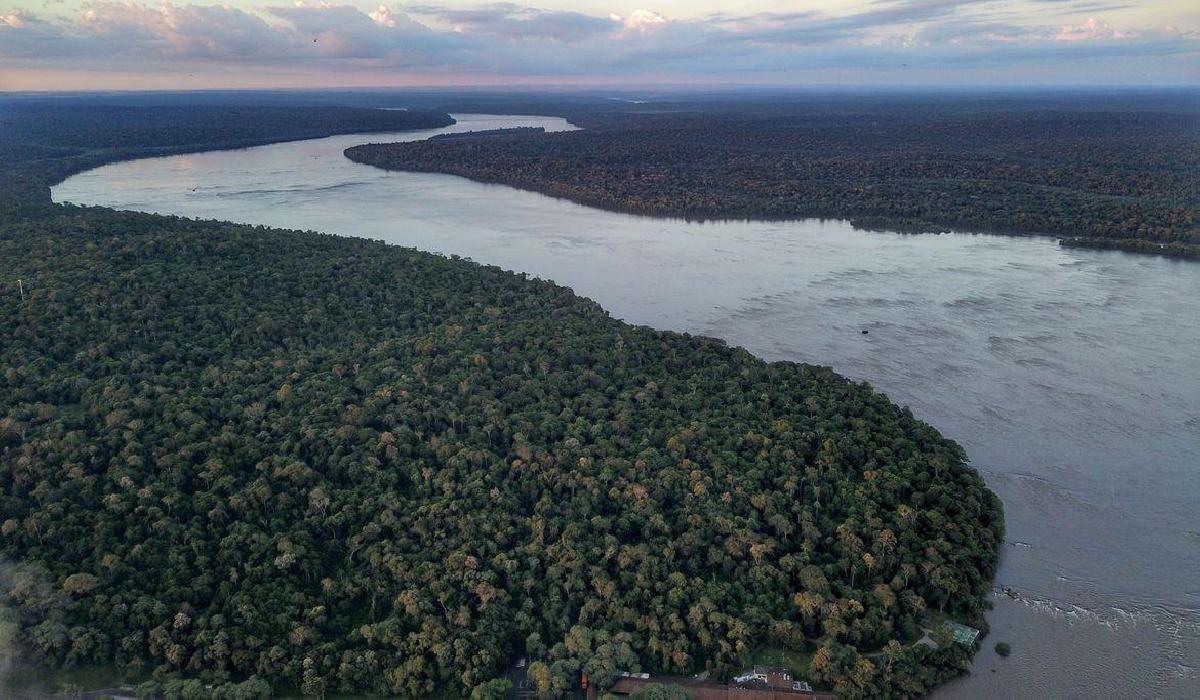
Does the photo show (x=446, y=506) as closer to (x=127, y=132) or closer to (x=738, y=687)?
(x=738, y=687)

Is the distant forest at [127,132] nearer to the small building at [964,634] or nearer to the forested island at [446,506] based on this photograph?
the forested island at [446,506]

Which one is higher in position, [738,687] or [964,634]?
[964,634]

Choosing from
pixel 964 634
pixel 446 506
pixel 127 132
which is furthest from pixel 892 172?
pixel 127 132

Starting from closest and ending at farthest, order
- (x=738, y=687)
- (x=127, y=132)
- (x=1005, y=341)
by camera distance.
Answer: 1. (x=738, y=687)
2. (x=1005, y=341)
3. (x=127, y=132)

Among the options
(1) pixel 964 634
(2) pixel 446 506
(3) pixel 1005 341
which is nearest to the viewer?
(1) pixel 964 634

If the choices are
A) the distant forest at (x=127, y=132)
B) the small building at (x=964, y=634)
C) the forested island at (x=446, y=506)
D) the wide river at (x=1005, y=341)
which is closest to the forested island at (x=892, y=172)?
the wide river at (x=1005, y=341)

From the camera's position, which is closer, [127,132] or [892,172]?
[892,172]

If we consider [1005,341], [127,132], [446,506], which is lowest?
[446,506]
